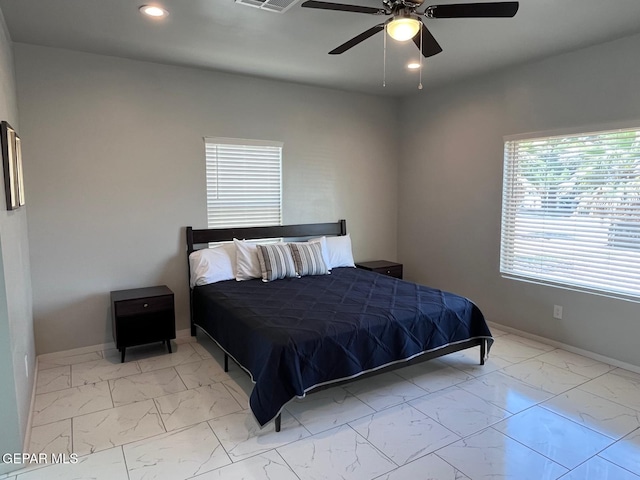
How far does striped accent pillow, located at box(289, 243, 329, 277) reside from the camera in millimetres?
4363

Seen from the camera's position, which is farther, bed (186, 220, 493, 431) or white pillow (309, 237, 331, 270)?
white pillow (309, 237, 331, 270)

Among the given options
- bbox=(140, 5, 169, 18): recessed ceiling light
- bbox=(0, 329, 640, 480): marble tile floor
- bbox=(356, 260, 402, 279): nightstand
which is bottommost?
bbox=(0, 329, 640, 480): marble tile floor

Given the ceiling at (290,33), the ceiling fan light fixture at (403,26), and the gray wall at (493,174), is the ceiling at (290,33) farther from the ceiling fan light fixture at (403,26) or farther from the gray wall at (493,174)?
the ceiling fan light fixture at (403,26)

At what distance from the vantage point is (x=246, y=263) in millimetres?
4211

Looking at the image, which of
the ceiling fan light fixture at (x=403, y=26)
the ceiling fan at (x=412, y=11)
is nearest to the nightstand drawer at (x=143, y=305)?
the ceiling fan at (x=412, y=11)

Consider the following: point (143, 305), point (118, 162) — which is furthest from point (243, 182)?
point (143, 305)

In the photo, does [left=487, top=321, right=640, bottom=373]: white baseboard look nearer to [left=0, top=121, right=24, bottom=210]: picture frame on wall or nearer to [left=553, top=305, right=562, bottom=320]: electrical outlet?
[left=553, top=305, right=562, bottom=320]: electrical outlet

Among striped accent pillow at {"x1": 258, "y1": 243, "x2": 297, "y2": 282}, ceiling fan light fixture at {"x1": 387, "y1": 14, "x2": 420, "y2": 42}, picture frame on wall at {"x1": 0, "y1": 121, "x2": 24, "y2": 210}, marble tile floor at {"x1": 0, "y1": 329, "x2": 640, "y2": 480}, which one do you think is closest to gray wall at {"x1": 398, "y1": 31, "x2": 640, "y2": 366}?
marble tile floor at {"x1": 0, "y1": 329, "x2": 640, "y2": 480}

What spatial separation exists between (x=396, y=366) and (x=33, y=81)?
3.79 m

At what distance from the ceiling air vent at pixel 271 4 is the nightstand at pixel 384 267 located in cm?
314

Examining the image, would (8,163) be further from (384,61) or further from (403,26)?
(384,61)

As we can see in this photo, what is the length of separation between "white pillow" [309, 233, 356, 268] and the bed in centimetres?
61

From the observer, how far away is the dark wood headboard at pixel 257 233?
169 inches

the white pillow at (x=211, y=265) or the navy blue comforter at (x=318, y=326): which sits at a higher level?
the white pillow at (x=211, y=265)
